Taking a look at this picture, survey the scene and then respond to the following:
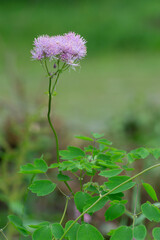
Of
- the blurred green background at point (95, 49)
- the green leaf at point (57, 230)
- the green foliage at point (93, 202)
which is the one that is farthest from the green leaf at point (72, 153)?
the blurred green background at point (95, 49)

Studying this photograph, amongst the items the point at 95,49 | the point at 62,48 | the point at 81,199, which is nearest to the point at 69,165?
the point at 81,199

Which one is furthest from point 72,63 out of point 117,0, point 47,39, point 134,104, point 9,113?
point 117,0

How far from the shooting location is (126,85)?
3465mm

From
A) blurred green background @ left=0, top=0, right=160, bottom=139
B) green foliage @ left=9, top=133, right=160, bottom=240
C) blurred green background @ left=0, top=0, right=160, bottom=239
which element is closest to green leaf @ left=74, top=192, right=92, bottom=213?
green foliage @ left=9, top=133, right=160, bottom=240

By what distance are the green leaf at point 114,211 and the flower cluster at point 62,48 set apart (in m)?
0.19

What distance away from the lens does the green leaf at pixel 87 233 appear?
1.80 feet

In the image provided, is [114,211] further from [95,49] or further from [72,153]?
[95,49]

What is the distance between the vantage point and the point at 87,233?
1.81 feet

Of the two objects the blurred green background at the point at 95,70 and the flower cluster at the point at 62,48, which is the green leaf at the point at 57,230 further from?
the blurred green background at the point at 95,70

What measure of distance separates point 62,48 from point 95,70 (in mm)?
3228

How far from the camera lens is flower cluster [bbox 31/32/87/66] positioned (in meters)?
0.56

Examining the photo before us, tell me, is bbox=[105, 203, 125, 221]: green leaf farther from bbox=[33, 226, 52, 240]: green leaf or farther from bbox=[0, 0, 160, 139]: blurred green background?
bbox=[0, 0, 160, 139]: blurred green background

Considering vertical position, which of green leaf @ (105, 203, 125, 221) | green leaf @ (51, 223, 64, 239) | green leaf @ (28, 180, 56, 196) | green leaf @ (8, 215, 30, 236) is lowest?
green leaf @ (8, 215, 30, 236)

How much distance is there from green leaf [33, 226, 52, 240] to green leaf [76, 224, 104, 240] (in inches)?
1.6
